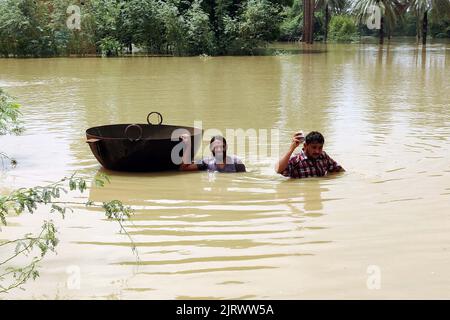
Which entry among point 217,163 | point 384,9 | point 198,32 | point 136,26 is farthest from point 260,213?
point 384,9

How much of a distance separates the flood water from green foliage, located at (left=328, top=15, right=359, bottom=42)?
5248cm

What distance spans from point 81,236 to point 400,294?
2673mm

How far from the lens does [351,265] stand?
4.48 m

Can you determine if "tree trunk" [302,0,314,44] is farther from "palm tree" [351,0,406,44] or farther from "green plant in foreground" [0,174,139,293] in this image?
"green plant in foreground" [0,174,139,293]

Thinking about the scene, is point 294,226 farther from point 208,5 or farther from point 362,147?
point 208,5

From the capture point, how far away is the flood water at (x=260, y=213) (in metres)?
4.21

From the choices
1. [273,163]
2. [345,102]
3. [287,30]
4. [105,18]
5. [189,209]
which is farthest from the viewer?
[287,30]

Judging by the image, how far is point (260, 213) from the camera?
5887 millimetres

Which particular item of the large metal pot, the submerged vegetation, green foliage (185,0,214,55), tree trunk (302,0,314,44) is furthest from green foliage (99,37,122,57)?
the large metal pot

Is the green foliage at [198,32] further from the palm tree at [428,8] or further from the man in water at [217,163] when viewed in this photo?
the man in water at [217,163]

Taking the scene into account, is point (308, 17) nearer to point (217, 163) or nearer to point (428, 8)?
point (428, 8)

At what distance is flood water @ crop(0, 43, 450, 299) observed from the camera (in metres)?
4.21

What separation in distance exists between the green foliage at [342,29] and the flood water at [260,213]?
52477 millimetres
